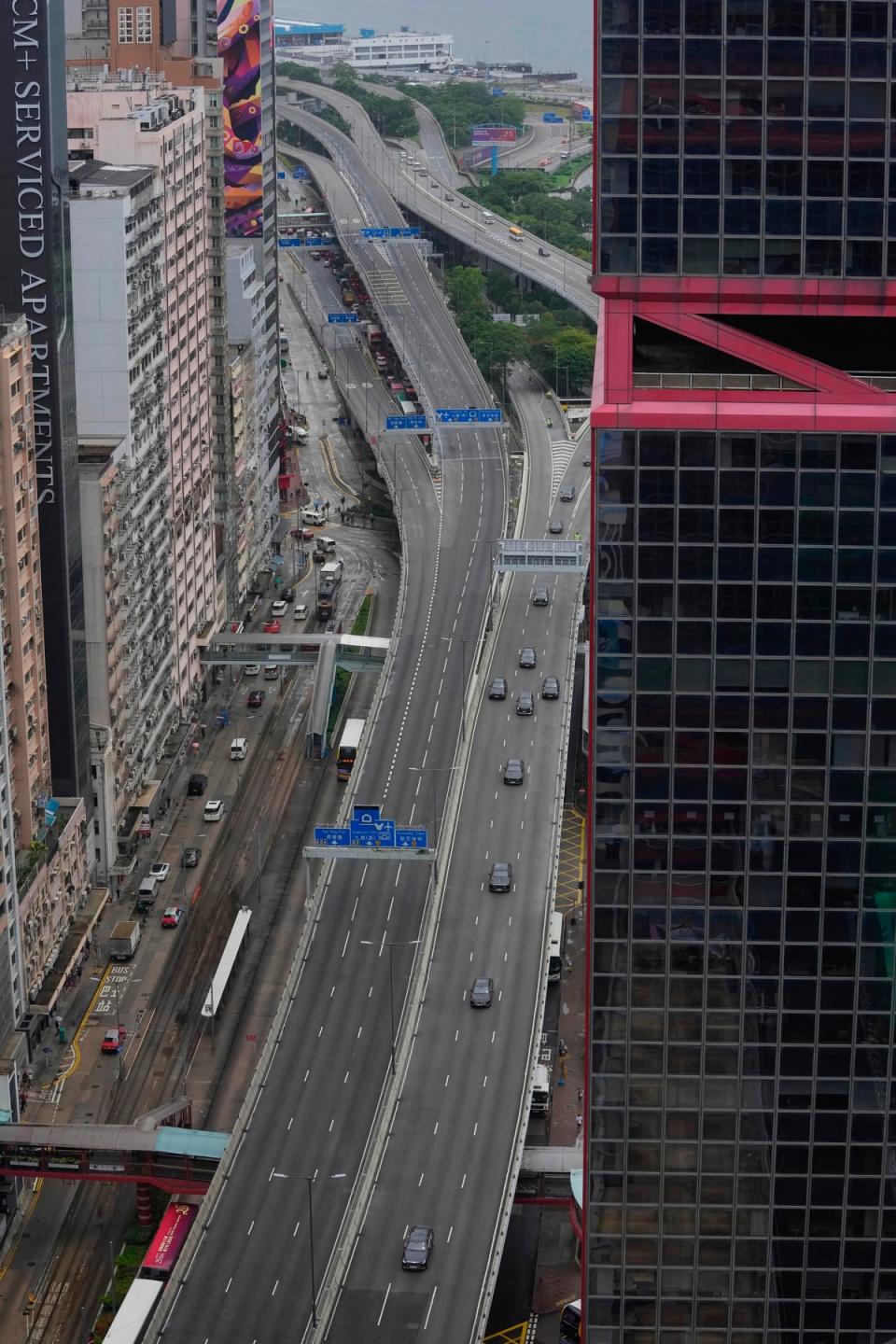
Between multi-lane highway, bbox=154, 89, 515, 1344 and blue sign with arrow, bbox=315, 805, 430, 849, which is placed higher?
blue sign with arrow, bbox=315, 805, 430, 849

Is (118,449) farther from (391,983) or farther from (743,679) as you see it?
(743,679)

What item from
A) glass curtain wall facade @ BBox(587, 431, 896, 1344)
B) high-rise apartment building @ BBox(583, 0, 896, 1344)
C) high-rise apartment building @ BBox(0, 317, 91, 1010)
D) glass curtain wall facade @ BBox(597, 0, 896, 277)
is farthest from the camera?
high-rise apartment building @ BBox(0, 317, 91, 1010)

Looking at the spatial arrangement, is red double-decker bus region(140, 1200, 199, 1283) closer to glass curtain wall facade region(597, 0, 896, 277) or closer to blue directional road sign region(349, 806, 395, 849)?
blue directional road sign region(349, 806, 395, 849)

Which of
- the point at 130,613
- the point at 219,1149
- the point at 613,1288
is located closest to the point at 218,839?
the point at 130,613

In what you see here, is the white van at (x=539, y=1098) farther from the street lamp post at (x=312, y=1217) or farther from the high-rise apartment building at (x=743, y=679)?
the high-rise apartment building at (x=743, y=679)

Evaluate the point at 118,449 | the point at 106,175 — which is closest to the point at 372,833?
the point at 118,449

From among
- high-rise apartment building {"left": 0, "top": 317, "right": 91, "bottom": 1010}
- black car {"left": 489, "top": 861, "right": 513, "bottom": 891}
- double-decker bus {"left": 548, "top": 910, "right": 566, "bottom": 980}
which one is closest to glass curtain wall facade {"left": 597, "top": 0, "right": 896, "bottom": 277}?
high-rise apartment building {"left": 0, "top": 317, "right": 91, "bottom": 1010}
